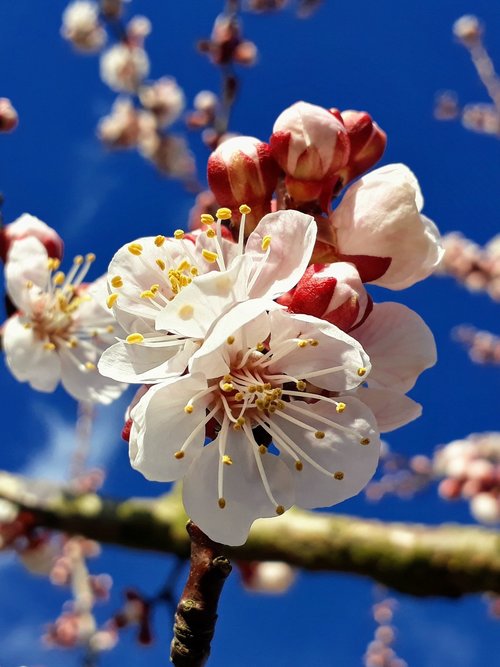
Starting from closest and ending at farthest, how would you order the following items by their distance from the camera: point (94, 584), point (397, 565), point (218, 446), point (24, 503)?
point (218, 446) → point (397, 565) → point (24, 503) → point (94, 584)

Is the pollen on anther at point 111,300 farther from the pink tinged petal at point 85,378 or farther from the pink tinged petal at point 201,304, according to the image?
the pink tinged petal at point 85,378

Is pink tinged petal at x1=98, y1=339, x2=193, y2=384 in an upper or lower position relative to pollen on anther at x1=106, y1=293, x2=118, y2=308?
lower

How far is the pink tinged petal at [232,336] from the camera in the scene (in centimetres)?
87

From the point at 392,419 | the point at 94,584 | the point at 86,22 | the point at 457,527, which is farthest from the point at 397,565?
the point at 86,22

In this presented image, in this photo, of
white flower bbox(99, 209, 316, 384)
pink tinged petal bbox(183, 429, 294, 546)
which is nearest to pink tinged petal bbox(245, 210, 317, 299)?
white flower bbox(99, 209, 316, 384)

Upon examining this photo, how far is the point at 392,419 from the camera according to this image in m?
1.04

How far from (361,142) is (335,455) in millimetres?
585

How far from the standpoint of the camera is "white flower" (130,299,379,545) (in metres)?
0.92

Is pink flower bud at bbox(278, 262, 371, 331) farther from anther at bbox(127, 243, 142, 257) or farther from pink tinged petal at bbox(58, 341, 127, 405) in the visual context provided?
pink tinged petal at bbox(58, 341, 127, 405)

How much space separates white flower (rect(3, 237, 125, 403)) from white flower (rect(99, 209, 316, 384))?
0.69 meters

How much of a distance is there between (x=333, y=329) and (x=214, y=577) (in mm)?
357

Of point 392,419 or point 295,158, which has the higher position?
point 295,158

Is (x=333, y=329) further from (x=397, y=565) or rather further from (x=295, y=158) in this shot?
(x=397, y=565)

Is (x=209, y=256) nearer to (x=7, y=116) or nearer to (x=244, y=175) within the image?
(x=244, y=175)
